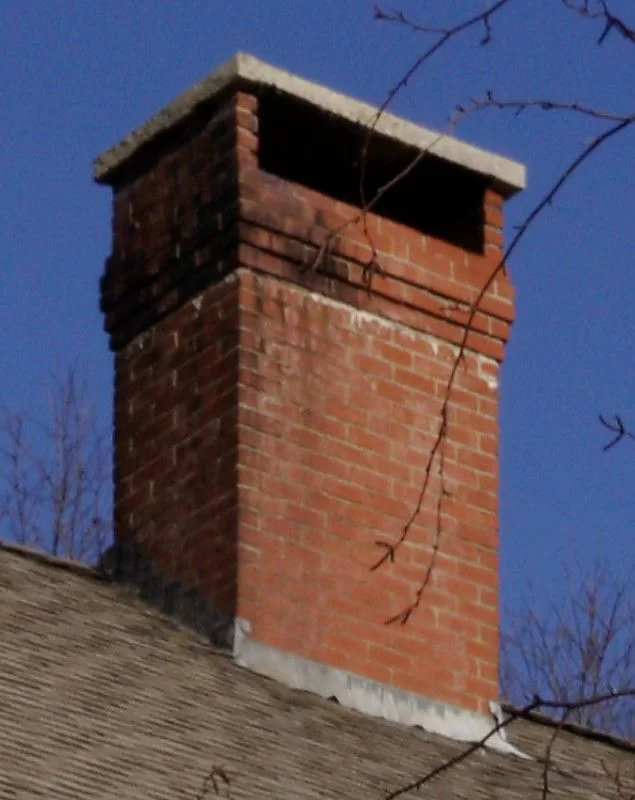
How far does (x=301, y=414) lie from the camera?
855cm

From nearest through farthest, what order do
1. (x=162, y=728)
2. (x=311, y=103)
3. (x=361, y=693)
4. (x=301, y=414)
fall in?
(x=162, y=728) < (x=361, y=693) < (x=301, y=414) < (x=311, y=103)

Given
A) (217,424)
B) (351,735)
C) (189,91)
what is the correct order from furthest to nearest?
(189,91) < (217,424) < (351,735)

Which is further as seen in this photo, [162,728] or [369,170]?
[369,170]

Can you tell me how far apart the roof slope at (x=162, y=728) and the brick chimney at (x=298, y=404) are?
237mm

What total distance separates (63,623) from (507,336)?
233 cm

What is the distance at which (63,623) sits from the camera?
7852 mm

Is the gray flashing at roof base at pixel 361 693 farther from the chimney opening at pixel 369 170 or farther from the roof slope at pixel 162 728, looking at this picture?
the chimney opening at pixel 369 170

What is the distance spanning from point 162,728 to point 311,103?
2932 mm

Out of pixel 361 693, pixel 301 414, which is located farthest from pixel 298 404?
pixel 361 693

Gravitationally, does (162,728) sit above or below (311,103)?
below

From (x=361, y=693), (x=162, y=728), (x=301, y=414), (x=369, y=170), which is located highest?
(x=369, y=170)

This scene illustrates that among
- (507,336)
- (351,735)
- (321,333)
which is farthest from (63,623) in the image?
(507,336)

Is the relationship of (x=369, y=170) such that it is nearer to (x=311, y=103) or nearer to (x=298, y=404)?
(x=311, y=103)

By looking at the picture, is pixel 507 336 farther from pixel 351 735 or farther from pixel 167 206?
pixel 351 735
